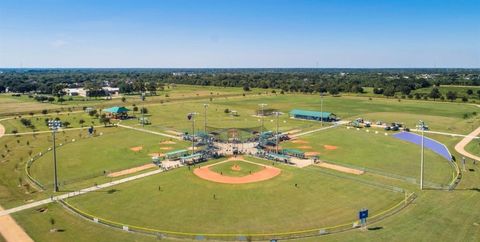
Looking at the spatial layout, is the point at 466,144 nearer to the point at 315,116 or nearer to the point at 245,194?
the point at 315,116

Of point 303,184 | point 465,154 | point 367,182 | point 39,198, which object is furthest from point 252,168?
point 465,154

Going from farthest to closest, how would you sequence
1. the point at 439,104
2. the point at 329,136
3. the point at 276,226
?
the point at 439,104 → the point at 329,136 → the point at 276,226

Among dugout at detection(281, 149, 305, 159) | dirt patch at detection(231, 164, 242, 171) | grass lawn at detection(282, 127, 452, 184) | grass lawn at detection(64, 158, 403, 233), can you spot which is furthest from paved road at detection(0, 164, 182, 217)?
grass lawn at detection(282, 127, 452, 184)

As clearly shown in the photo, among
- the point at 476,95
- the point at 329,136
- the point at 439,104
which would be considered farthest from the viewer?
the point at 476,95

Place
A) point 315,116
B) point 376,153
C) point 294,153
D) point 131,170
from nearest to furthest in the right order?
point 131,170 < point 294,153 < point 376,153 < point 315,116

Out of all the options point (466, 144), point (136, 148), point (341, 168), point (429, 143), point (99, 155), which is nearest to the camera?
point (341, 168)

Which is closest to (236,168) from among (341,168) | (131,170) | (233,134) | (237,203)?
(237,203)

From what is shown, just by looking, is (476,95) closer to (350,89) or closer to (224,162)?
(350,89)
